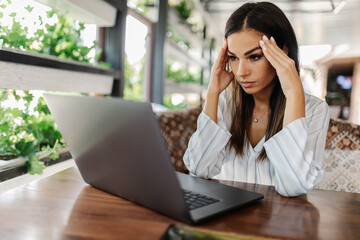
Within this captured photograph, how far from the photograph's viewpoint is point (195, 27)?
5227 mm

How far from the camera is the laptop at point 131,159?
57 cm

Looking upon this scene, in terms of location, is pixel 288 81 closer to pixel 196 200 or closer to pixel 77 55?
pixel 196 200

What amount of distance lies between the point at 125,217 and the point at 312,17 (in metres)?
5.77

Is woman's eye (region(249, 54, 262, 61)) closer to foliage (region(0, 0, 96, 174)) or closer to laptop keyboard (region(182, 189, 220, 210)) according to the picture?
laptop keyboard (region(182, 189, 220, 210))

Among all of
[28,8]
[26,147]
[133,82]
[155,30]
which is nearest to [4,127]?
[26,147]

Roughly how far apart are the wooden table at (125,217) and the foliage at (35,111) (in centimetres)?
51

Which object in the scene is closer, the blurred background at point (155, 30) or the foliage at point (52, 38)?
the foliage at point (52, 38)

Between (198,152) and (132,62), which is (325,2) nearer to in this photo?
(132,62)

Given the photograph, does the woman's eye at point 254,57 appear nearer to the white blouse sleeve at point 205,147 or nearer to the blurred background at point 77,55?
the white blouse sleeve at point 205,147

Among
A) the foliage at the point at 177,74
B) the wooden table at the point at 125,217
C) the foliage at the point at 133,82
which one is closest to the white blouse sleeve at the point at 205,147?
the wooden table at the point at 125,217

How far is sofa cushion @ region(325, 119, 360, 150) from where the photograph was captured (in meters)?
1.44

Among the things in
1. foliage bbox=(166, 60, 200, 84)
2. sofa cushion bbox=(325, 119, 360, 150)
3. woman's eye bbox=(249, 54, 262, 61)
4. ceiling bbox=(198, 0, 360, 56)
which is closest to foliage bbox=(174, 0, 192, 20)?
ceiling bbox=(198, 0, 360, 56)

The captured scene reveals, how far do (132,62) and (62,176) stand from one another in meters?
2.12

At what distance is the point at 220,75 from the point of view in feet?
4.34
